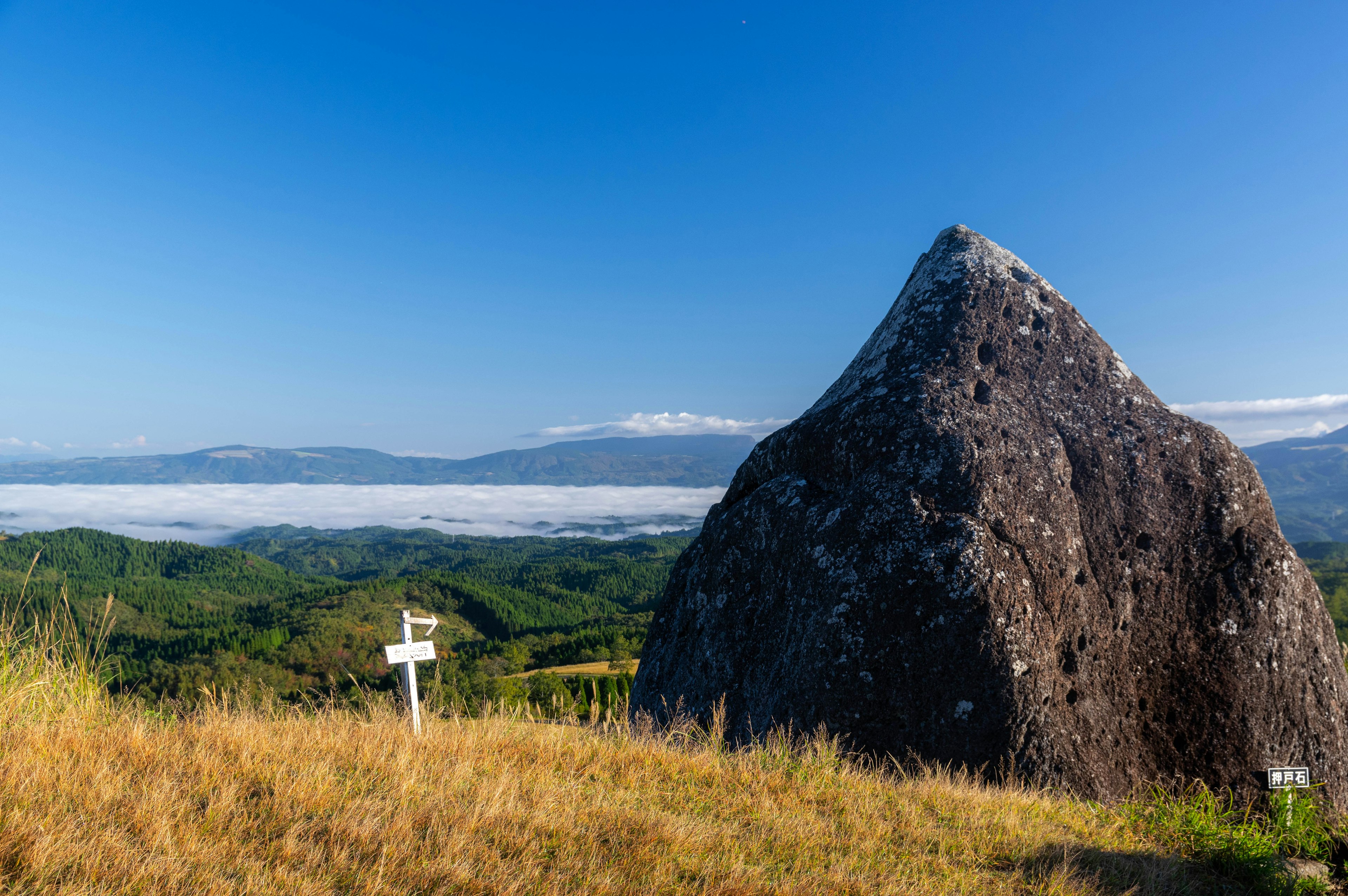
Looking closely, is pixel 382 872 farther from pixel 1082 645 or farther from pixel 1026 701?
pixel 1082 645

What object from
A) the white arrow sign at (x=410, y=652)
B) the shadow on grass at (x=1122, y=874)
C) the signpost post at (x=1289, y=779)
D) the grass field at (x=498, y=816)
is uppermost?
the white arrow sign at (x=410, y=652)

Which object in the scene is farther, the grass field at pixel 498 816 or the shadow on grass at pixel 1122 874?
the shadow on grass at pixel 1122 874

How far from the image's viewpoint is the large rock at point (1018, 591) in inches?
258

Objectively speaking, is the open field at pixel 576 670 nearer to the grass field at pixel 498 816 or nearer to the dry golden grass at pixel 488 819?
the grass field at pixel 498 816

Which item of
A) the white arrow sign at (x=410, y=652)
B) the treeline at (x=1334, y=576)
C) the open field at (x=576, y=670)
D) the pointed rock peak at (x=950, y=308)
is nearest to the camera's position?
the white arrow sign at (x=410, y=652)

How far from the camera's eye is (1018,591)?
6703 millimetres

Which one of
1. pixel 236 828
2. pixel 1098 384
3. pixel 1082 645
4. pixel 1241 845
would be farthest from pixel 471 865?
pixel 1098 384

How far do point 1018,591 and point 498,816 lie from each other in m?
5.24

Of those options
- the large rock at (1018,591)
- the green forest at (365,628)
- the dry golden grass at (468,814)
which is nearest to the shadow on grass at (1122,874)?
the dry golden grass at (468,814)

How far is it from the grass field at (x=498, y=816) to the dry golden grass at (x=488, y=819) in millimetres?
18

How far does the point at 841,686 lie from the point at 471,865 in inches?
165

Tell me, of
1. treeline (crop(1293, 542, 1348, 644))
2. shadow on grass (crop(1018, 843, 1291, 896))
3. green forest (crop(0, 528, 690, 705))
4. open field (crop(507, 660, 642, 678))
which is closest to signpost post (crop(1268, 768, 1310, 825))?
shadow on grass (crop(1018, 843, 1291, 896))

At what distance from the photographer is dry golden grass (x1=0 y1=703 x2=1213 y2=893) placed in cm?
339

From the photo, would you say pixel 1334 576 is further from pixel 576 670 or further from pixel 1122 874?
pixel 1122 874
